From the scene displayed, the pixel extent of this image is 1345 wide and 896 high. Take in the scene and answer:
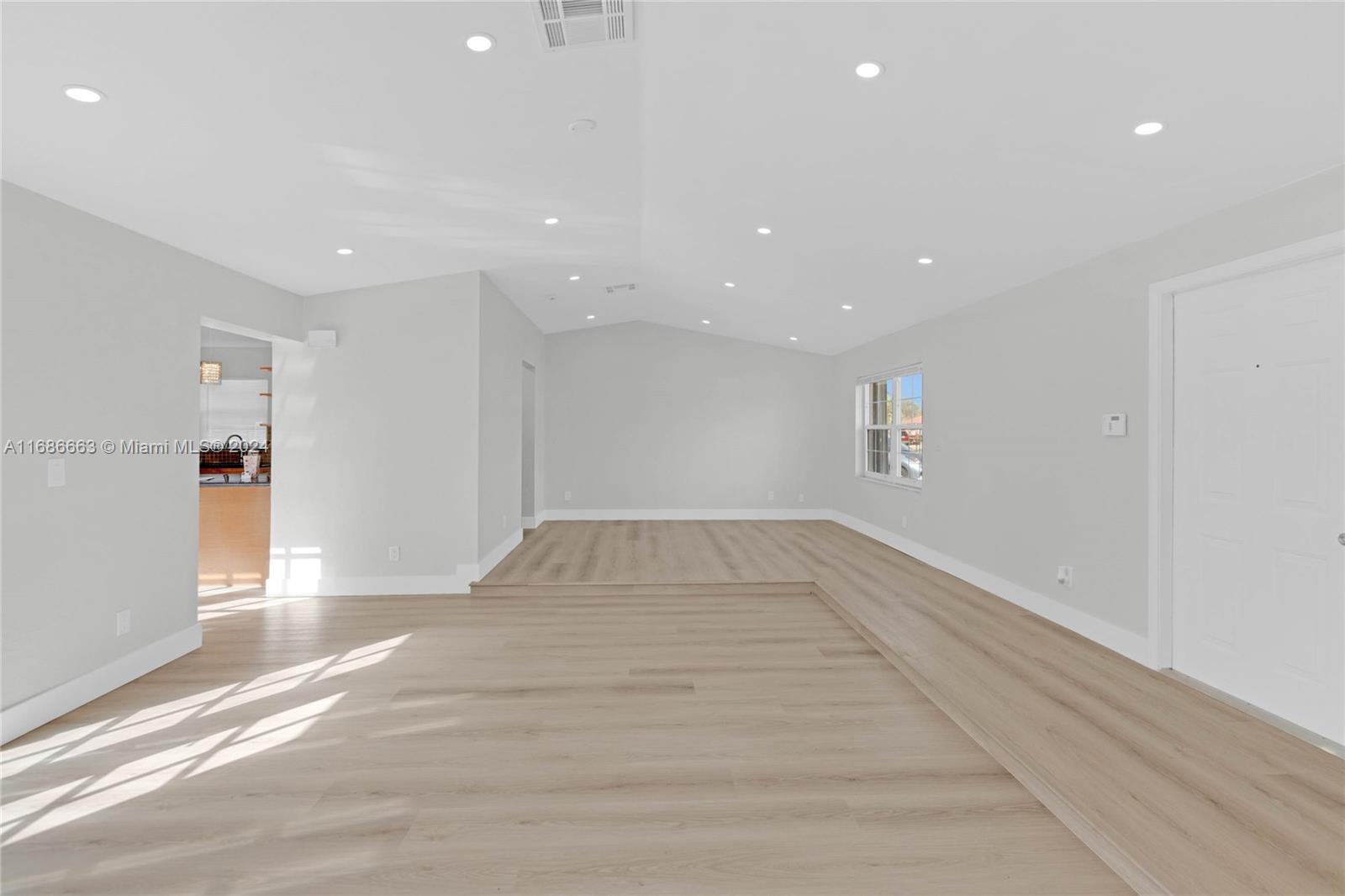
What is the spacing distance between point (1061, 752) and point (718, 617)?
8.13 ft

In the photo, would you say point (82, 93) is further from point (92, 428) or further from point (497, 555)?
point (497, 555)

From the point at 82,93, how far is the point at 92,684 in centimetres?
273

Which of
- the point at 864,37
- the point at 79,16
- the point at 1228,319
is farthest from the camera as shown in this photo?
the point at 1228,319

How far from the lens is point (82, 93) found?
2189 mm

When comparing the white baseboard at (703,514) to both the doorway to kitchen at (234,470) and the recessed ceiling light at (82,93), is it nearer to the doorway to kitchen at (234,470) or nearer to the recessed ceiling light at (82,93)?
the doorway to kitchen at (234,470)

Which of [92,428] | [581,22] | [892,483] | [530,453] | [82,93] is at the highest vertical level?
[581,22]

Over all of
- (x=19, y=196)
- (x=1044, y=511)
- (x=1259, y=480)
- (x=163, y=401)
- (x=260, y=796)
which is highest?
(x=19, y=196)

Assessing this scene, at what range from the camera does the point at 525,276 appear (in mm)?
5621

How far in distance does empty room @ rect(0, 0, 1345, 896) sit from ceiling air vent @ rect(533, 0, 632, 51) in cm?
2

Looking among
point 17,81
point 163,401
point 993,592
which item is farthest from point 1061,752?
point 163,401

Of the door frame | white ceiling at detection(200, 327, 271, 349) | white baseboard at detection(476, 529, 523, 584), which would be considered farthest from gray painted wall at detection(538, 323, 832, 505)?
the door frame

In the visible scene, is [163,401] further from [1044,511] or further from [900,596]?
[1044,511]

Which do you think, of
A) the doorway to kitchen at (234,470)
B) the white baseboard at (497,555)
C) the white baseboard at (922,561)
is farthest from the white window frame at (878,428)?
the doorway to kitchen at (234,470)

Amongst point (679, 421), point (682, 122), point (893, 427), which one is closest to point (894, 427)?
point (893, 427)
